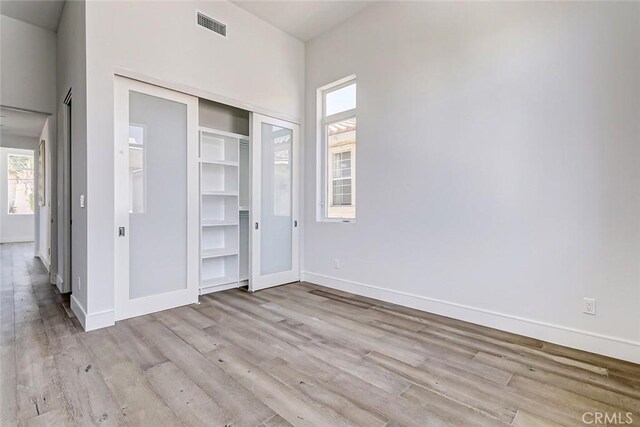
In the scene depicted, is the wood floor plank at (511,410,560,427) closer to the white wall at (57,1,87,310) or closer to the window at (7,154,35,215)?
the white wall at (57,1,87,310)

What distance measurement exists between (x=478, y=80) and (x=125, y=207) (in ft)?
12.2

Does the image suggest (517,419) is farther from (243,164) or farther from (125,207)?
(243,164)

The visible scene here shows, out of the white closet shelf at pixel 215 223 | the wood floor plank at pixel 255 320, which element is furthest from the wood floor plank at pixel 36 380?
the white closet shelf at pixel 215 223

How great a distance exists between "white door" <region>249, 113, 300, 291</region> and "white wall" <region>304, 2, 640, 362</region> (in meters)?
1.04

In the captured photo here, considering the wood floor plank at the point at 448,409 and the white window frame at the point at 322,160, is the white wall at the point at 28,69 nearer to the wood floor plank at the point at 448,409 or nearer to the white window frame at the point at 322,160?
the white window frame at the point at 322,160

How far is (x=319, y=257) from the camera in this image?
4.55 m

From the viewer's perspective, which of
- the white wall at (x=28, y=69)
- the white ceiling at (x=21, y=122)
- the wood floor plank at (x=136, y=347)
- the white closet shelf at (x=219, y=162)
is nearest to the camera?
the wood floor plank at (x=136, y=347)

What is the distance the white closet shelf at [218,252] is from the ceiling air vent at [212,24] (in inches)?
109

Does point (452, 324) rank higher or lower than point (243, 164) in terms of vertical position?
lower

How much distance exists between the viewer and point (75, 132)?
3.27 m

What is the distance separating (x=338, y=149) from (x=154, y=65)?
245 centimetres

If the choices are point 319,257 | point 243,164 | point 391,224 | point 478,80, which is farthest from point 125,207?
point 478,80

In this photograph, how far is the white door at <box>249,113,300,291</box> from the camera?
13.6 ft

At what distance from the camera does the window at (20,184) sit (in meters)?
9.22
